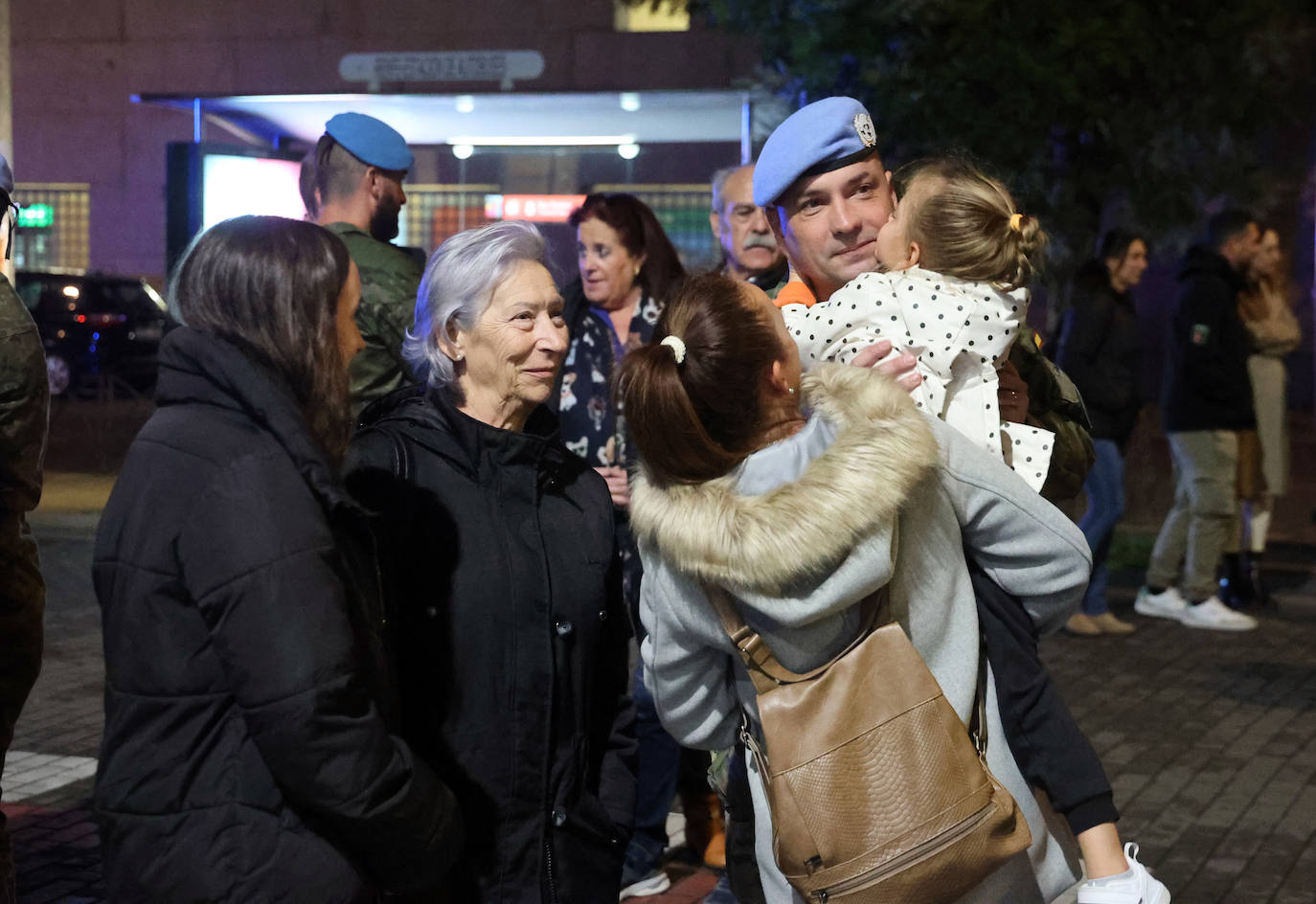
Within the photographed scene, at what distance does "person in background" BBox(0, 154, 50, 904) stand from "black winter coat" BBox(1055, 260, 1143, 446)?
20.5 feet

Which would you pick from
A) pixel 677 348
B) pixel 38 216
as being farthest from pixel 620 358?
pixel 38 216

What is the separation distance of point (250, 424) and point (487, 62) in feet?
47.1

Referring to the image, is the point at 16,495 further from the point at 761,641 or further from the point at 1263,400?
the point at 1263,400

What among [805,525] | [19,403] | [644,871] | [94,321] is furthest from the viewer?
[94,321]

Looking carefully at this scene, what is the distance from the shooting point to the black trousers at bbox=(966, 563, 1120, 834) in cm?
248

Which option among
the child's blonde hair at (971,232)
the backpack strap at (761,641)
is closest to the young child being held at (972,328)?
the child's blonde hair at (971,232)

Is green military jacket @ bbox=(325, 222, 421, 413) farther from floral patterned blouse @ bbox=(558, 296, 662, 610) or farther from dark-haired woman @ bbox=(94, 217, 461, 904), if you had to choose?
dark-haired woman @ bbox=(94, 217, 461, 904)

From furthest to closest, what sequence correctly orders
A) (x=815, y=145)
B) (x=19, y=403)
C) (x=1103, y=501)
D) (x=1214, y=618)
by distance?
(x=1214, y=618)
(x=1103, y=501)
(x=19, y=403)
(x=815, y=145)

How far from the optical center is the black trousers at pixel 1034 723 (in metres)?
2.48

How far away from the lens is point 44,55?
Answer: 74.7 feet

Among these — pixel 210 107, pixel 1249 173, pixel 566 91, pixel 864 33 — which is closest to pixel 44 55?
pixel 210 107

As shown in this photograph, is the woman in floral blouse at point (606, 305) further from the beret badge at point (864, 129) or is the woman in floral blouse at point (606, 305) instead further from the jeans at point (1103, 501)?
the jeans at point (1103, 501)

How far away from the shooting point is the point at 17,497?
13.1ft

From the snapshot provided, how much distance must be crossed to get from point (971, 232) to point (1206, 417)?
7063 mm
